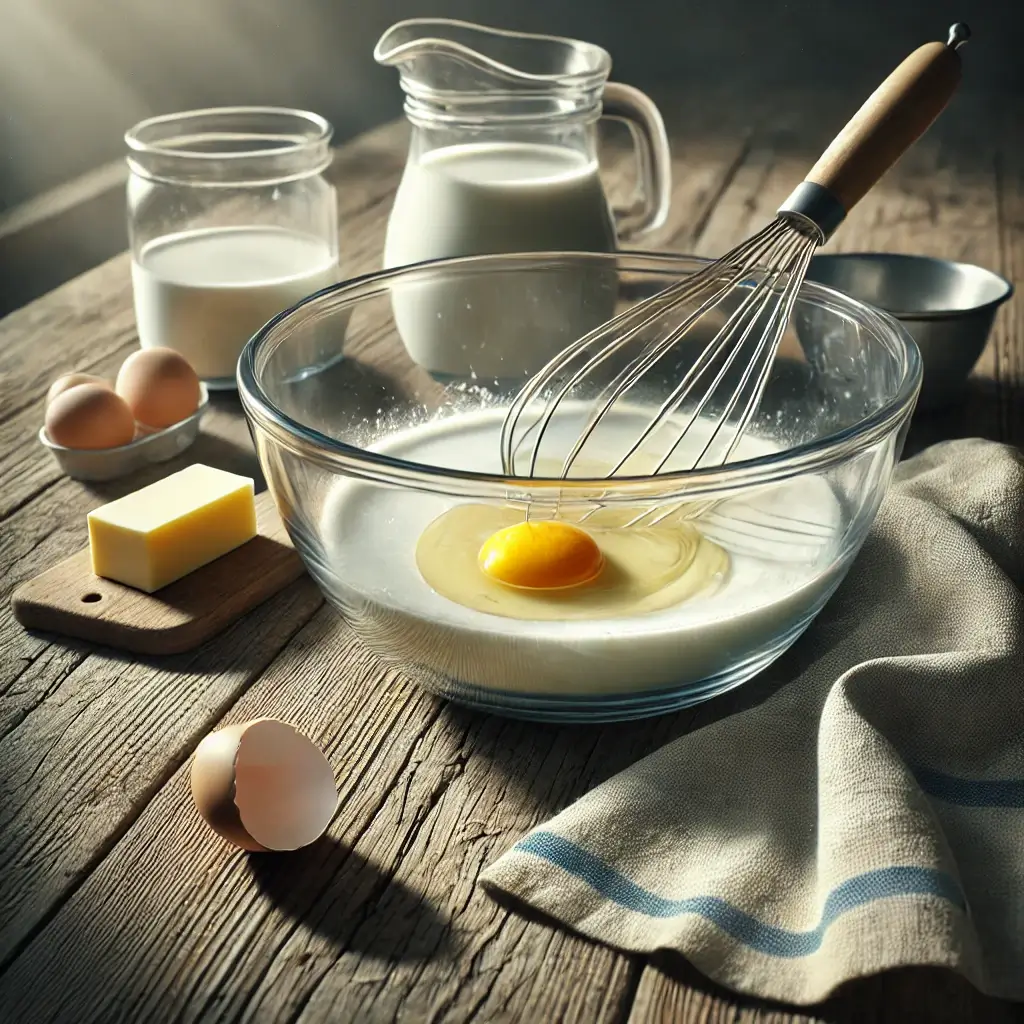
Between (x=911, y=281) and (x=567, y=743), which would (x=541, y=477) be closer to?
(x=567, y=743)

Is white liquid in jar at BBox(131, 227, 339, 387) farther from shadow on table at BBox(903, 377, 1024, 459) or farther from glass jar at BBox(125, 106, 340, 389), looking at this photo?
shadow on table at BBox(903, 377, 1024, 459)

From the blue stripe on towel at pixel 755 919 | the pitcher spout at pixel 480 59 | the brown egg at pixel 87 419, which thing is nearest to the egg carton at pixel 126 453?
the brown egg at pixel 87 419

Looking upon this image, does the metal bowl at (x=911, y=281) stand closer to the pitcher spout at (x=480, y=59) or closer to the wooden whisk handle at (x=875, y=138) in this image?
the pitcher spout at (x=480, y=59)

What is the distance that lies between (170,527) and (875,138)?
1.67 feet

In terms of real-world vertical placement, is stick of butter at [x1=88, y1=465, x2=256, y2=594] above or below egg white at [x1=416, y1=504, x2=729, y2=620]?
below

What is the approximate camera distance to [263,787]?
63cm

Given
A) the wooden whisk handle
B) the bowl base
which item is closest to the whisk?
the wooden whisk handle

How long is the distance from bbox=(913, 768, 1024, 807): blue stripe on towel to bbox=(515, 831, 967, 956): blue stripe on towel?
100 mm

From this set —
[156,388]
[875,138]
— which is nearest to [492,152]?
[156,388]

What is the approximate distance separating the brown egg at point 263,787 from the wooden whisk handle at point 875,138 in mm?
430

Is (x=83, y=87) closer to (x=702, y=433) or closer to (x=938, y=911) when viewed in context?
(x=702, y=433)

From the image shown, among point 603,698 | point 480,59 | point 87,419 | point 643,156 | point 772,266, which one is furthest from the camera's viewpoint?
point 643,156

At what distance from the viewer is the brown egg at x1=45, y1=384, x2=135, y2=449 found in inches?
40.1

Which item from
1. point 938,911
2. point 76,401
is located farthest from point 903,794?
point 76,401
